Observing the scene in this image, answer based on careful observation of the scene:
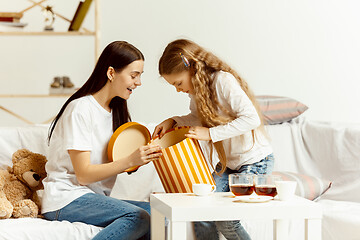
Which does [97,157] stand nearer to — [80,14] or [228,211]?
[228,211]

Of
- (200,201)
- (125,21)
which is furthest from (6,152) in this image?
(125,21)

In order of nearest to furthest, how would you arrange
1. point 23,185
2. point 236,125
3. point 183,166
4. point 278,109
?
1. point 183,166
2. point 236,125
3. point 23,185
4. point 278,109

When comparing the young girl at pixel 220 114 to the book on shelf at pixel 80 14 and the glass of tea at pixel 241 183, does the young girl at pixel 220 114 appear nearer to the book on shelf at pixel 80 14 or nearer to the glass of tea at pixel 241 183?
the glass of tea at pixel 241 183

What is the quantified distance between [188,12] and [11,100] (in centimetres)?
133

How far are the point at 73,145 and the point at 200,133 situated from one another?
1.53 feet

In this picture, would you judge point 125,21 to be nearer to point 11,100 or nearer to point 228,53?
point 228,53

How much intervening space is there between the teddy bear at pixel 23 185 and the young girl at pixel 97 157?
0.08 meters

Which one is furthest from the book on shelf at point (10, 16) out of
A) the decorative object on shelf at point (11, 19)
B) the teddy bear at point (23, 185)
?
the teddy bear at point (23, 185)

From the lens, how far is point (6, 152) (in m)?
2.43

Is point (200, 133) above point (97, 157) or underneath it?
above

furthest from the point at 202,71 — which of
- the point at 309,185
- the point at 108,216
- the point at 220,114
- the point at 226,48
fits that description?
the point at 226,48

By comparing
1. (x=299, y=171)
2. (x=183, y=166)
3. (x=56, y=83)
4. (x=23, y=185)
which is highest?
(x=183, y=166)

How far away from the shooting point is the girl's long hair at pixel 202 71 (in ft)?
6.69

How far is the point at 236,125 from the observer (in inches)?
78.2
